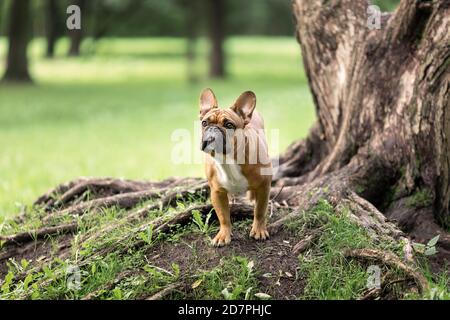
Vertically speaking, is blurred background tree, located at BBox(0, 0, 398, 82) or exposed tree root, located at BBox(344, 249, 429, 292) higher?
blurred background tree, located at BBox(0, 0, 398, 82)

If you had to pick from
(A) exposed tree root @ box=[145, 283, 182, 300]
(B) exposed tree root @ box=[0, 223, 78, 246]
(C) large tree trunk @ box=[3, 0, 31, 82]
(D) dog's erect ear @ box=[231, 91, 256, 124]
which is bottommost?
(A) exposed tree root @ box=[145, 283, 182, 300]

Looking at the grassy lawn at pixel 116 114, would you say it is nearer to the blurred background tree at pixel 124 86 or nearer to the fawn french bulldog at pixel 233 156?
the blurred background tree at pixel 124 86

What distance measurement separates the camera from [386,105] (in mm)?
6352

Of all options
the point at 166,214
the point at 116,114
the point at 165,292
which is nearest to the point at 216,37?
the point at 116,114

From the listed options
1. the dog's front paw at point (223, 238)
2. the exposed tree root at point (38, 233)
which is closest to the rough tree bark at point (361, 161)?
the exposed tree root at point (38, 233)

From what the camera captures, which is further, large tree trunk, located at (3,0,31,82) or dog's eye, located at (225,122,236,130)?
large tree trunk, located at (3,0,31,82)

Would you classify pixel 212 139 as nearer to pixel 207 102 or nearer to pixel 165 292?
pixel 207 102

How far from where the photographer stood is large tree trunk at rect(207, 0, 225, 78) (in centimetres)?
2980

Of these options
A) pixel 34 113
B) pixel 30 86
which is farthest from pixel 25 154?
pixel 30 86

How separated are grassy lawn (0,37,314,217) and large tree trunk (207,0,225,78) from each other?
65cm

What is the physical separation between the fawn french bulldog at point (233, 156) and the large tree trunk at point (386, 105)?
3.56 feet

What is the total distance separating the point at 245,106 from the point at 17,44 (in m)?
23.9

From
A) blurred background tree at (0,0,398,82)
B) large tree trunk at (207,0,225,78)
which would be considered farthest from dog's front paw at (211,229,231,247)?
large tree trunk at (207,0,225,78)

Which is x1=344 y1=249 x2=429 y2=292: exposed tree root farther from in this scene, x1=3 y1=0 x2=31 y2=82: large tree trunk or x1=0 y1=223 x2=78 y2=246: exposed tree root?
x1=3 y1=0 x2=31 y2=82: large tree trunk
